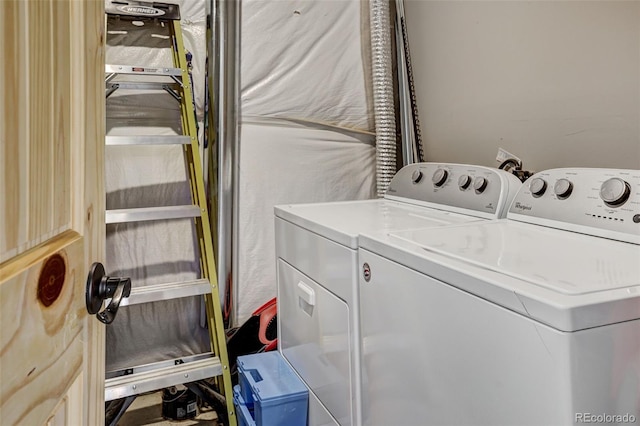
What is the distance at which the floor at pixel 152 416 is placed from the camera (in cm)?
170

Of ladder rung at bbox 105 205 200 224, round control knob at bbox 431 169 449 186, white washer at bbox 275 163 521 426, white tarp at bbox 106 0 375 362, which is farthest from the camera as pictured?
white tarp at bbox 106 0 375 362

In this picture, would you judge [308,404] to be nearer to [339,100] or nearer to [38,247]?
[38,247]

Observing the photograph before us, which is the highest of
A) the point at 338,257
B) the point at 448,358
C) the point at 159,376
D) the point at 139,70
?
the point at 139,70

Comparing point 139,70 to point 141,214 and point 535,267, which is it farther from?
point 535,267

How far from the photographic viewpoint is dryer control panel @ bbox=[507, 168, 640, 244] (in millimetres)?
867

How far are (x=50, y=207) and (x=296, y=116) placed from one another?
5.36 ft

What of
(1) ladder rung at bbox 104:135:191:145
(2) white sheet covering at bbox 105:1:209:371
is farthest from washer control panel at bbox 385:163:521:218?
(2) white sheet covering at bbox 105:1:209:371

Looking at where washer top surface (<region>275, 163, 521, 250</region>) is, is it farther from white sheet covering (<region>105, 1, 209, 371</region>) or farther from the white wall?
white sheet covering (<region>105, 1, 209, 371</region>)

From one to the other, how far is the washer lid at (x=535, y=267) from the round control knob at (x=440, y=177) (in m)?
0.43

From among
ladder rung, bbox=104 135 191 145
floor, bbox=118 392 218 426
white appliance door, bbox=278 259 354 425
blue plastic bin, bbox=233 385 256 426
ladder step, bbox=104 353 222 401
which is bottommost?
floor, bbox=118 392 218 426

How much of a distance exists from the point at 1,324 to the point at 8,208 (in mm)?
88

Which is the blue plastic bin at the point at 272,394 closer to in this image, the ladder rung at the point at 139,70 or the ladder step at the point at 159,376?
the ladder step at the point at 159,376

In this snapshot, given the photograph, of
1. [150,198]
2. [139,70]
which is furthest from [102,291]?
[150,198]

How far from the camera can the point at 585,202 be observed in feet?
3.15
